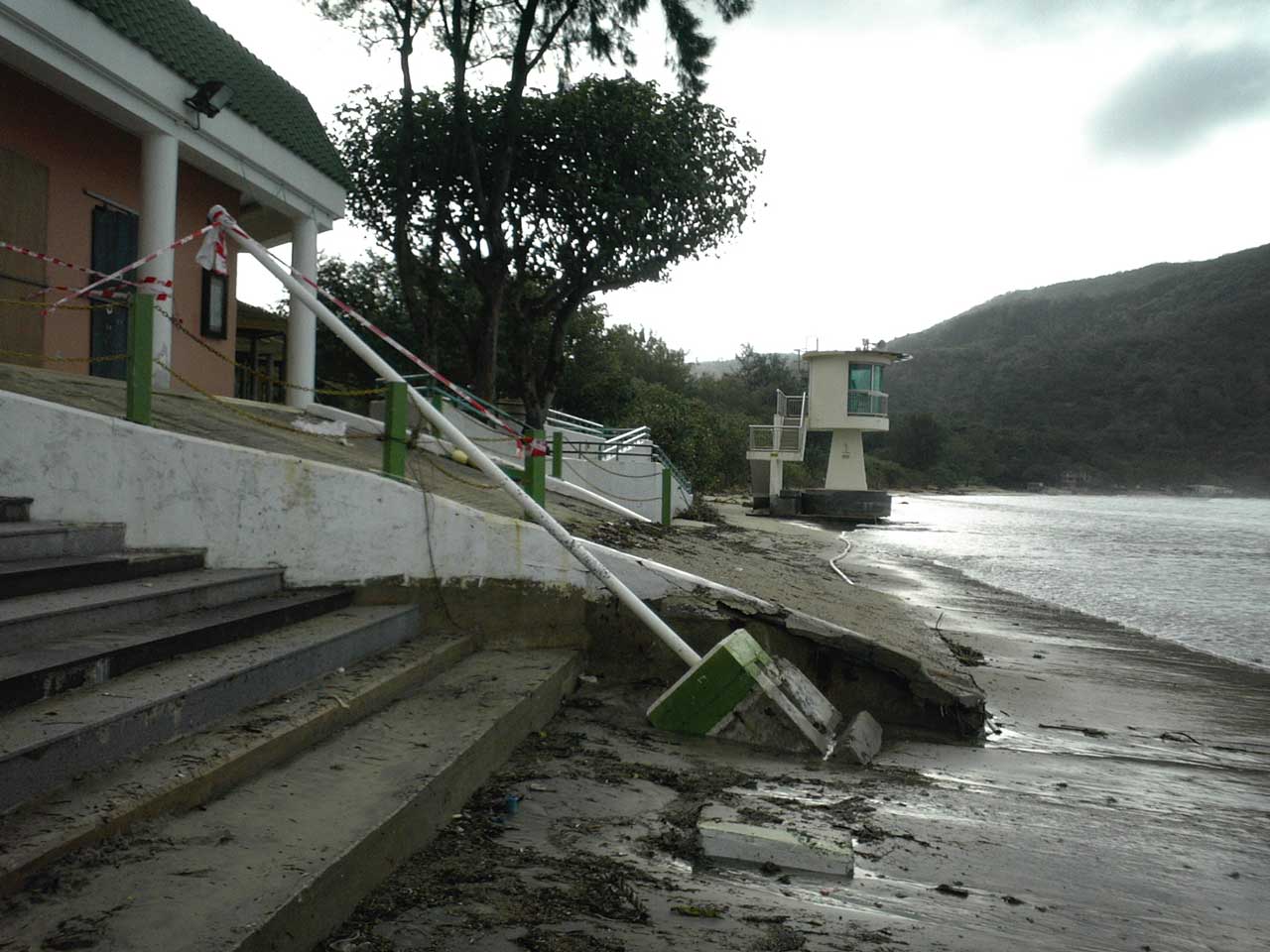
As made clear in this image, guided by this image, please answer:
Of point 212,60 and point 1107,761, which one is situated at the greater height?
point 212,60

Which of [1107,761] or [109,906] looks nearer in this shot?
[109,906]

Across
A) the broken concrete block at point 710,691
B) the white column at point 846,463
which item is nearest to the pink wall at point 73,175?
the broken concrete block at point 710,691

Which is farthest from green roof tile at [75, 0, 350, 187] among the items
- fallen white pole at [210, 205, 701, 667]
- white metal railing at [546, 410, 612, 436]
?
white metal railing at [546, 410, 612, 436]

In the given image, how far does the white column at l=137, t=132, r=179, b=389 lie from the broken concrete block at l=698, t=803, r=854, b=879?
8288 millimetres

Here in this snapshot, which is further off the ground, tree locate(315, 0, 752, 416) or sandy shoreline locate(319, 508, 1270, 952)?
tree locate(315, 0, 752, 416)

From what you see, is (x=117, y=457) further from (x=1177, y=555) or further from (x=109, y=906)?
(x=1177, y=555)

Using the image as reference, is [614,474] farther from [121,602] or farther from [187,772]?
[187,772]

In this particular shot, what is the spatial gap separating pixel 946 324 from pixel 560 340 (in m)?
162

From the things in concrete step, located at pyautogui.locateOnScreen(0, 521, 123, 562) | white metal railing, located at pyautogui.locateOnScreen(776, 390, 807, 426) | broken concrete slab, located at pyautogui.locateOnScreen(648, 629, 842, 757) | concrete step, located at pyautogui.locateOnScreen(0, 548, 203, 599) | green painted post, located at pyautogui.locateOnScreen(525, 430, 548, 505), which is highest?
white metal railing, located at pyautogui.locateOnScreen(776, 390, 807, 426)

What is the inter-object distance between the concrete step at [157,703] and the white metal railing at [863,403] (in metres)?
42.0

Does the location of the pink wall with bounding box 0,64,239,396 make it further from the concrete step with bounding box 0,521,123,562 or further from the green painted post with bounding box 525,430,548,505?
the concrete step with bounding box 0,521,123,562

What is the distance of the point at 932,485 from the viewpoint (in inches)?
3780

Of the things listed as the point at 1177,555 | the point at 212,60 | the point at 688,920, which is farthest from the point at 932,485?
the point at 688,920

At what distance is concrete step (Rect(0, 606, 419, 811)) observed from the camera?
286 cm
